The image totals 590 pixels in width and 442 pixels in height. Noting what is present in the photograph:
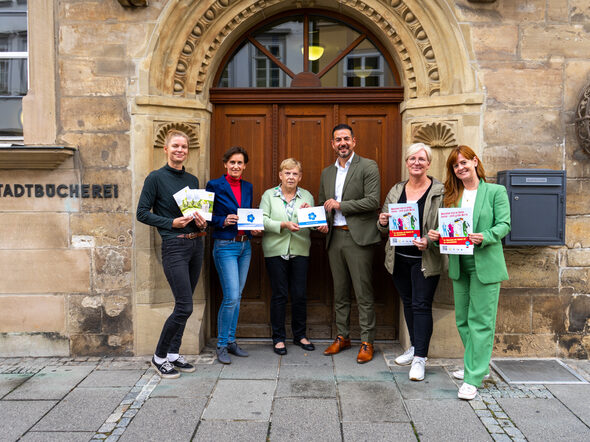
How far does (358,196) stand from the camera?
14.8 feet

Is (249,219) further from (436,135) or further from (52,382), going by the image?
(52,382)

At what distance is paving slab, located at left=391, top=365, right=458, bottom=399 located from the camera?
12.1ft

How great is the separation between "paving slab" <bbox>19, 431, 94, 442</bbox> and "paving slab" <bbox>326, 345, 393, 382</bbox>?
1.95 metres

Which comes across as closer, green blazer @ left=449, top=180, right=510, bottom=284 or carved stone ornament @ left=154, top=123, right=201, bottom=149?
green blazer @ left=449, top=180, right=510, bottom=284

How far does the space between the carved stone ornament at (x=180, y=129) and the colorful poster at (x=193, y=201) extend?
87cm

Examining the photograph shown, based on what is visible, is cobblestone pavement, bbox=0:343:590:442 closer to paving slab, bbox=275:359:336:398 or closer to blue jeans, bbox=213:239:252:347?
paving slab, bbox=275:359:336:398

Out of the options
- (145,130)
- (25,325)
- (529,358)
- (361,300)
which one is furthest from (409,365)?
(25,325)

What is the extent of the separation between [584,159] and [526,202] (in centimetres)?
79

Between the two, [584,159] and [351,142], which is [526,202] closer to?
[584,159]

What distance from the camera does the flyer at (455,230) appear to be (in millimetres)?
3572

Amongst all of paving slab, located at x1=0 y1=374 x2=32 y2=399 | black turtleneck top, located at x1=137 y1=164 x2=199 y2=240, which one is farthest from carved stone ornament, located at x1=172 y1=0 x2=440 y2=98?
paving slab, located at x1=0 y1=374 x2=32 y2=399

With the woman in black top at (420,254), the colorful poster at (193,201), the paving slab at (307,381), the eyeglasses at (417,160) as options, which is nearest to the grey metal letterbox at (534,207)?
the woman in black top at (420,254)

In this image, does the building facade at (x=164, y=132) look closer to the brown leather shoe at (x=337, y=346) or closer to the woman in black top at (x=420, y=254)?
the woman in black top at (x=420, y=254)

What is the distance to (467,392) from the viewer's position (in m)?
3.63
